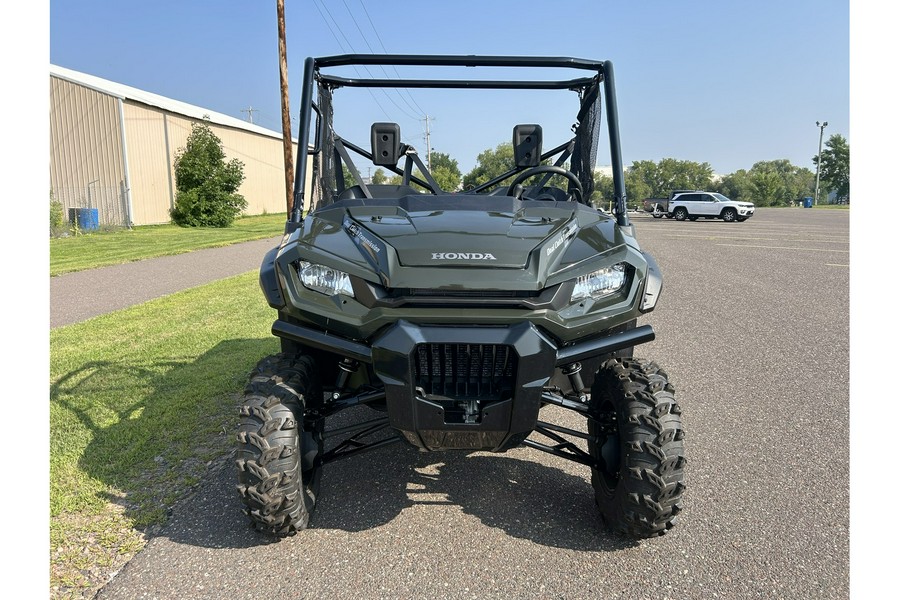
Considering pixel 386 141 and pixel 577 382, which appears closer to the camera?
pixel 577 382

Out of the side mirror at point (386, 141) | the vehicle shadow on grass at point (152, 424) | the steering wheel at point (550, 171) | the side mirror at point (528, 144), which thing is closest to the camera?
the vehicle shadow on grass at point (152, 424)

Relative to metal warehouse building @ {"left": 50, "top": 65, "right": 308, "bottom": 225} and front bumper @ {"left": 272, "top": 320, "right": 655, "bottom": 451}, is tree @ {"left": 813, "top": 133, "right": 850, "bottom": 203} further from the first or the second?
front bumper @ {"left": 272, "top": 320, "right": 655, "bottom": 451}

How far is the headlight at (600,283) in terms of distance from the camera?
8.79 ft

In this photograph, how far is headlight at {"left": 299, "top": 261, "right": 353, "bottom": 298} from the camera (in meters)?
2.70

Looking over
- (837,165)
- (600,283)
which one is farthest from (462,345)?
(837,165)

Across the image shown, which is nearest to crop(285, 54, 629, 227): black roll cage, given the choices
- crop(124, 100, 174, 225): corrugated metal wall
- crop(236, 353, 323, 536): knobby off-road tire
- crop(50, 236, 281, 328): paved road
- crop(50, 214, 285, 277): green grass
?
crop(236, 353, 323, 536): knobby off-road tire

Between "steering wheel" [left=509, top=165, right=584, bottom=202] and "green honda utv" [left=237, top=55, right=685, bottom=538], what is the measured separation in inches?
19.0

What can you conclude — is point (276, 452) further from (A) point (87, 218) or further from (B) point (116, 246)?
(A) point (87, 218)

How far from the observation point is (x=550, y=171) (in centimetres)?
363

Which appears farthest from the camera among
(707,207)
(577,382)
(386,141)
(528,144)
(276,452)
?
(707,207)

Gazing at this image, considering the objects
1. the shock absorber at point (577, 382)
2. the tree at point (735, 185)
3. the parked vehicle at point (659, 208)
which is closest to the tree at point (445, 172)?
the shock absorber at point (577, 382)

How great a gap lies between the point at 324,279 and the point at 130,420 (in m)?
2.41

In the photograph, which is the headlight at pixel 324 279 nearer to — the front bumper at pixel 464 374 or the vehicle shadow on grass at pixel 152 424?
the front bumper at pixel 464 374

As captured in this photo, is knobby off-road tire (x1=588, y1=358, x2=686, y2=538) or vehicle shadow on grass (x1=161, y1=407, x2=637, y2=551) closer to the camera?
knobby off-road tire (x1=588, y1=358, x2=686, y2=538)
